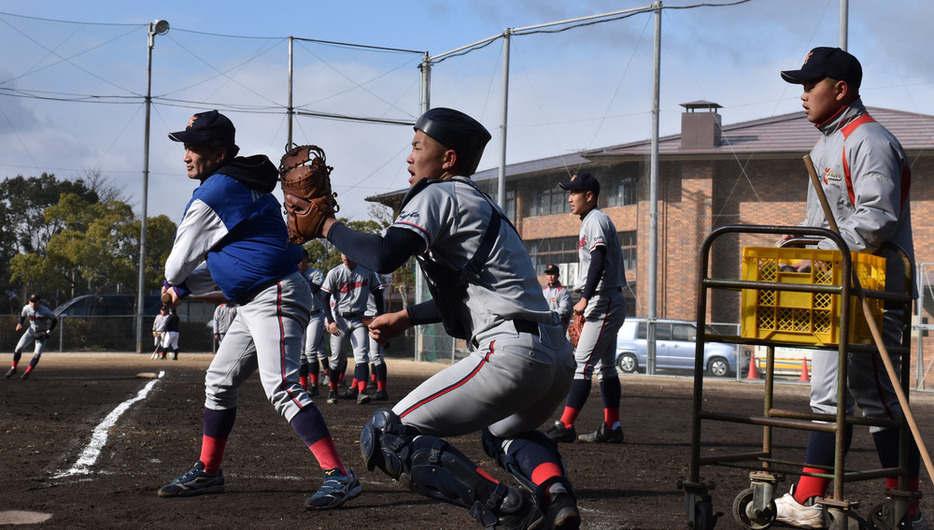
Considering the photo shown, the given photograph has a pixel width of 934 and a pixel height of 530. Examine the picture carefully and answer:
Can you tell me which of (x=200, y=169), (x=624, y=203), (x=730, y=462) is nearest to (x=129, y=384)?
(x=200, y=169)

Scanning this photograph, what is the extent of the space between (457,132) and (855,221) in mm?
1998

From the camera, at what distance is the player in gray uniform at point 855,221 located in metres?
4.38

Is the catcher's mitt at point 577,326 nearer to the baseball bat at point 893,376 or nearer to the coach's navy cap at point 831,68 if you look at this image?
the coach's navy cap at point 831,68

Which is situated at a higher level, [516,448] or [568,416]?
[516,448]

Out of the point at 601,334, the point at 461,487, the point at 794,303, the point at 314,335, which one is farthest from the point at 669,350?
the point at 461,487

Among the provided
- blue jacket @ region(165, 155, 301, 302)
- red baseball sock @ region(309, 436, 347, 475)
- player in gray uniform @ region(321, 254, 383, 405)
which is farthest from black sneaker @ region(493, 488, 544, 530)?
player in gray uniform @ region(321, 254, 383, 405)

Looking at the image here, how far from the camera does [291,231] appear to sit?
11.9 ft

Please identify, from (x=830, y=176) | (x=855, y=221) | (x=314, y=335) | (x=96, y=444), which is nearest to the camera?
(x=855, y=221)

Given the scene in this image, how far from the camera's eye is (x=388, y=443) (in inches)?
134

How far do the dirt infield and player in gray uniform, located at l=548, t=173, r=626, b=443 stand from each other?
323mm

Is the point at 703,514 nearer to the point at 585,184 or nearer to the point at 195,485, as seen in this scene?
the point at 195,485

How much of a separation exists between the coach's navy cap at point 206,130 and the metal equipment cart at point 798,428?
303 centimetres

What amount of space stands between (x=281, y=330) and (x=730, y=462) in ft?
8.46

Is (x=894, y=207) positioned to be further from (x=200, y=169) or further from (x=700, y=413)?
(x=200, y=169)
